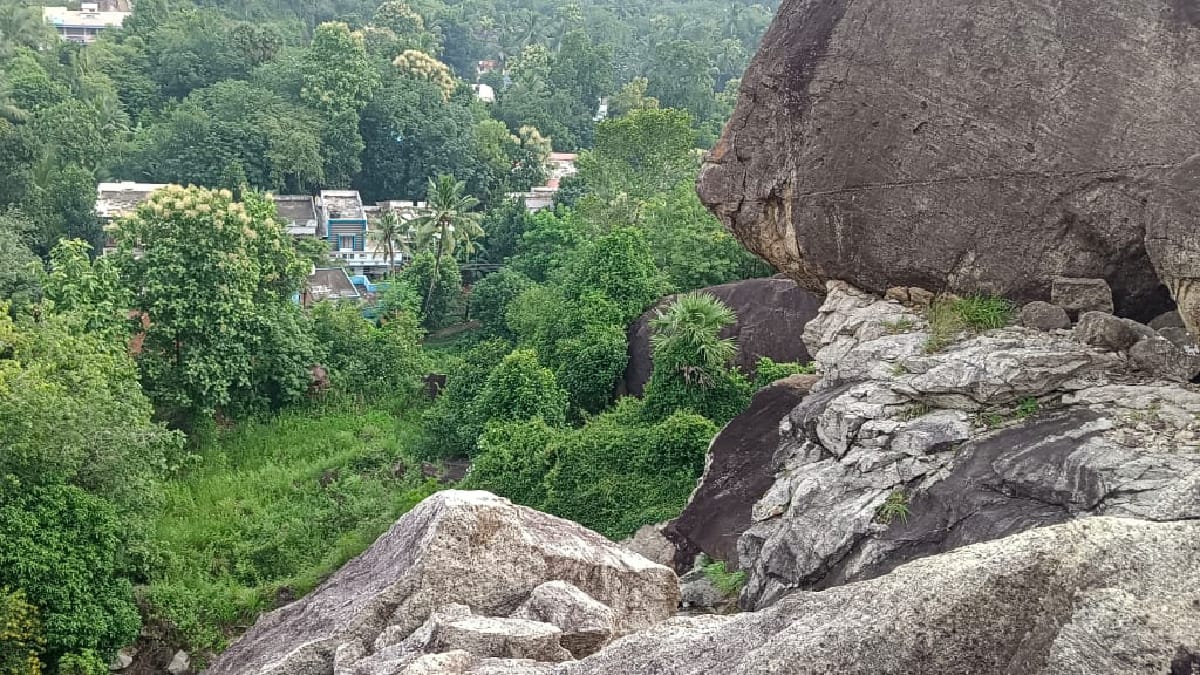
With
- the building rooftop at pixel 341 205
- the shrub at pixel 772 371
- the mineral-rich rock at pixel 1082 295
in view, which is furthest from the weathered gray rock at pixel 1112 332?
the building rooftop at pixel 341 205

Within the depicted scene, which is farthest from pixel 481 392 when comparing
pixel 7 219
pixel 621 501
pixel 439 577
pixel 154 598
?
pixel 7 219

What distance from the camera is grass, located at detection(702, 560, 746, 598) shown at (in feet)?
41.6

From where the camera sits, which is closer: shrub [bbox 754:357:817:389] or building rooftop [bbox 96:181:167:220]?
shrub [bbox 754:357:817:389]

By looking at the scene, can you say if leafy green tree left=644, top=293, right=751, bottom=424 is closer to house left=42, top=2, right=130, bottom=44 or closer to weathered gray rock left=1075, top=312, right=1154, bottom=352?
weathered gray rock left=1075, top=312, right=1154, bottom=352

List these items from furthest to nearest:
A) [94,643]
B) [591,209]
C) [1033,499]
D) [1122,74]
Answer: [591,209]
[94,643]
[1122,74]
[1033,499]

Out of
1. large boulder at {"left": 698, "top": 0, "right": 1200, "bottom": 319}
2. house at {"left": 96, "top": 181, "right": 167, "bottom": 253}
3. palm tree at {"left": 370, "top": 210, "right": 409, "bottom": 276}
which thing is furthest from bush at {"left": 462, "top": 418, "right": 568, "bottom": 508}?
house at {"left": 96, "top": 181, "right": 167, "bottom": 253}

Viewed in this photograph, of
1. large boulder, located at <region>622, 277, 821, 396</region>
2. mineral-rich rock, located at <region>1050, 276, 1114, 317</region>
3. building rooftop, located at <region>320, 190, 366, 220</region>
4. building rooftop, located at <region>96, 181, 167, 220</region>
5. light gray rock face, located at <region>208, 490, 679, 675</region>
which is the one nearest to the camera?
light gray rock face, located at <region>208, 490, 679, 675</region>

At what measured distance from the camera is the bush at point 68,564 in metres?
14.7

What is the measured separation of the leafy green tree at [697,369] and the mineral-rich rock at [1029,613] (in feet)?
41.3

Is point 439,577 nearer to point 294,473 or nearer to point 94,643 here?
point 94,643

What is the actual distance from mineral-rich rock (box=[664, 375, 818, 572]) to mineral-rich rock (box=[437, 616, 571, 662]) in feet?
15.9

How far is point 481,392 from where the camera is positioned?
23.4 m

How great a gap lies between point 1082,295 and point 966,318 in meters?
1.23

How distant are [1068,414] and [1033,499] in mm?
1328
